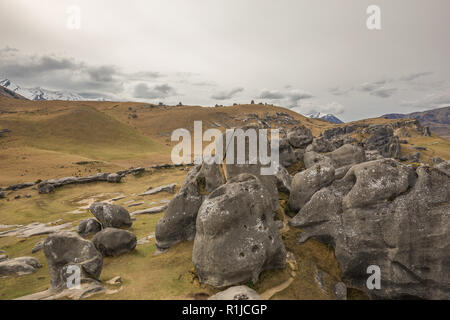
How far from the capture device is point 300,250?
16141 millimetres

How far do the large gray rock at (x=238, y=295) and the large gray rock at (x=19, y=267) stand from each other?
1646 cm

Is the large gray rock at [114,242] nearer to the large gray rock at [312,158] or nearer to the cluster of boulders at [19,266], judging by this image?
the cluster of boulders at [19,266]

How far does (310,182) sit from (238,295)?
37.9 feet

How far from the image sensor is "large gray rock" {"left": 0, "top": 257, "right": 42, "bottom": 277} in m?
18.2

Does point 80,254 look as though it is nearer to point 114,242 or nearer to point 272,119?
point 114,242

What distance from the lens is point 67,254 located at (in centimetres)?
1535

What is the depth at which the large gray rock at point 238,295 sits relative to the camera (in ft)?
35.4

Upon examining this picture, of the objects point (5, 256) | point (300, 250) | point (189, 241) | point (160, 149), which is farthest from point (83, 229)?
point (160, 149)

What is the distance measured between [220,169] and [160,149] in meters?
88.3

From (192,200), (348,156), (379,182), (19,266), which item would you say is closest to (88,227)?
(19,266)

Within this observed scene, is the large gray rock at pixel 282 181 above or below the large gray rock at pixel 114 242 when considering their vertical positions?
above

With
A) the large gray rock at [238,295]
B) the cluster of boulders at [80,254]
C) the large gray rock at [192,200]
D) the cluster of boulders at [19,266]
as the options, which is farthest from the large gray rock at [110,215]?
the large gray rock at [238,295]
